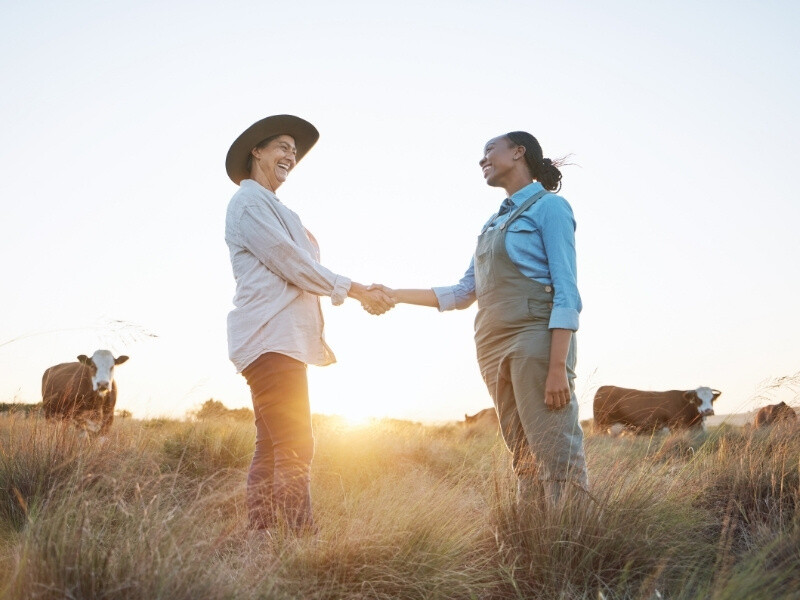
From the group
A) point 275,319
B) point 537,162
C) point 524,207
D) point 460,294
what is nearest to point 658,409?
point 460,294

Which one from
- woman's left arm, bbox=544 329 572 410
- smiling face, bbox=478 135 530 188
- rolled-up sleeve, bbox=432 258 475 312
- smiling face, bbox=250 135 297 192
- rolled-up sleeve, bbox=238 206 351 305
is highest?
smiling face, bbox=250 135 297 192

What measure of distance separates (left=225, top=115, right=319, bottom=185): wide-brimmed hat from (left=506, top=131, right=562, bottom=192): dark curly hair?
143cm

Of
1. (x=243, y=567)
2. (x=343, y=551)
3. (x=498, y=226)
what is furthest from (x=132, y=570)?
(x=498, y=226)

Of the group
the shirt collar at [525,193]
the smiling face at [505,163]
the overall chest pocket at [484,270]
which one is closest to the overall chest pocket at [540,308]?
the overall chest pocket at [484,270]

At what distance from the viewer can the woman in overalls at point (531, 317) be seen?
12.1ft

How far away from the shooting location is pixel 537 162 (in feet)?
14.4

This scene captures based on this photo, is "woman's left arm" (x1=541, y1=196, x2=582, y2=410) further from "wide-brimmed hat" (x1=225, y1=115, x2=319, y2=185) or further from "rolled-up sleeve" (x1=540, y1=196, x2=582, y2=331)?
"wide-brimmed hat" (x1=225, y1=115, x2=319, y2=185)

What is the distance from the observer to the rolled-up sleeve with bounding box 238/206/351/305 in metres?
4.13

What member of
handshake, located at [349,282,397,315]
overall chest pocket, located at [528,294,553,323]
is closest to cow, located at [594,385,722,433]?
handshake, located at [349,282,397,315]

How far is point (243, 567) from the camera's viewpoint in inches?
121

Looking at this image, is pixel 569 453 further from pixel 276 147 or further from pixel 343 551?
pixel 276 147

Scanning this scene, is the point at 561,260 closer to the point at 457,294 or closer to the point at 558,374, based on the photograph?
the point at 558,374

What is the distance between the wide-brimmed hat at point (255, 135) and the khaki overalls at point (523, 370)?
59.5 inches

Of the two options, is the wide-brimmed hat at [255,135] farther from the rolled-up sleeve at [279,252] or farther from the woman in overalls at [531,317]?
the woman in overalls at [531,317]
